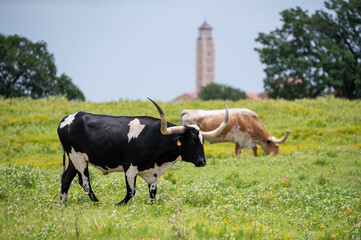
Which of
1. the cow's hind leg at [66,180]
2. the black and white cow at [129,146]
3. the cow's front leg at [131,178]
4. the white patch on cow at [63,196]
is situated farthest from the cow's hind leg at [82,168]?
the cow's front leg at [131,178]

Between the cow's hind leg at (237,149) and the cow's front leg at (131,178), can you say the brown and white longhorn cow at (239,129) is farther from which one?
the cow's front leg at (131,178)

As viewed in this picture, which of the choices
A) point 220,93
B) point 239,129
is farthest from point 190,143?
point 220,93

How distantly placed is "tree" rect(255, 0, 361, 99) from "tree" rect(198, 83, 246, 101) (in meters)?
39.7

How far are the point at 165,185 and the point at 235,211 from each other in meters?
2.38

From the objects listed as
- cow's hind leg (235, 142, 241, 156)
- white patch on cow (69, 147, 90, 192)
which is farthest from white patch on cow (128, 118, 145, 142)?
cow's hind leg (235, 142, 241, 156)

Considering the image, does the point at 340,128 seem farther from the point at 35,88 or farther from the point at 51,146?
the point at 35,88

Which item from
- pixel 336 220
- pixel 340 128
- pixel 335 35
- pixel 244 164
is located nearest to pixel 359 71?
pixel 335 35

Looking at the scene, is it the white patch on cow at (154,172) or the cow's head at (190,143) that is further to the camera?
the white patch on cow at (154,172)

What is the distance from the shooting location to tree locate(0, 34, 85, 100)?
49.8 meters

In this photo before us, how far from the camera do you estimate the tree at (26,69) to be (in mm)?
49781

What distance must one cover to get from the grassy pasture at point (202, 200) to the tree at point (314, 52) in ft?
88.7

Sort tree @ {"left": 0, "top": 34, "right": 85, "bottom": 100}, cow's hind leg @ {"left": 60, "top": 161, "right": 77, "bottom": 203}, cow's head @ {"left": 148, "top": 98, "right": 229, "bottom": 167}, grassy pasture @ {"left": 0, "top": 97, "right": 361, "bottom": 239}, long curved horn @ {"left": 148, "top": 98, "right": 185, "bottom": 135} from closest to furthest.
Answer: grassy pasture @ {"left": 0, "top": 97, "right": 361, "bottom": 239}, long curved horn @ {"left": 148, "top": 98, "right": 185, "bottom": 135}, cow's head @ {"left": 148, "top": 98, "right": 229, "bottom": 167}, cow's hind leg @ {"left": 60, "top": 161, "right": 77, "bottom": 203}, tree @ {"left": 0, "top": 34, "right": 85, "bottom": 100}

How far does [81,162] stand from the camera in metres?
11.8

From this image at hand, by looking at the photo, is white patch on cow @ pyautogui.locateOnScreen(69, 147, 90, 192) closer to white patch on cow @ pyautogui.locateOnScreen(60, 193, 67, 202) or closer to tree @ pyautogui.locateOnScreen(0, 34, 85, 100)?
white patch on cow @ pyautogui.locateOnScreen(60, 193, 67, 202)
